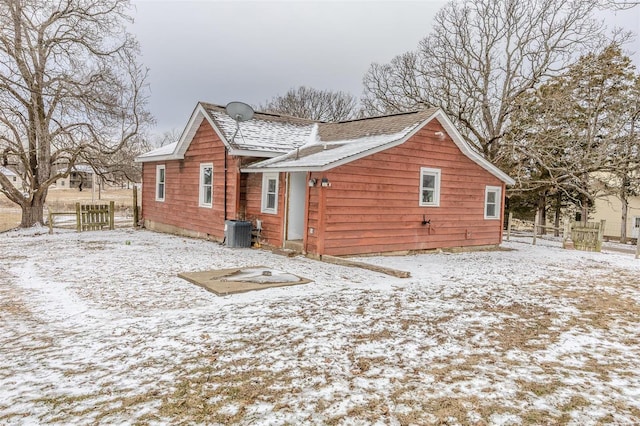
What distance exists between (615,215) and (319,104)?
26.9 metres

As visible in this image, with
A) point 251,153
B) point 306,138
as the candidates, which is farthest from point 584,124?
point 251,153

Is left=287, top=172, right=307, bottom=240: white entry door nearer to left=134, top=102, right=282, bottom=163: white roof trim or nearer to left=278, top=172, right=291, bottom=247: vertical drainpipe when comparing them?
left=278, top=172, right=291, bottom=247: vertical drainpipe

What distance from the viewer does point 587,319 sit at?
599cm

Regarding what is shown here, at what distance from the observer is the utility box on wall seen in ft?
40.7

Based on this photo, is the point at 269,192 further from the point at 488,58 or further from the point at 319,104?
the point at 319,104

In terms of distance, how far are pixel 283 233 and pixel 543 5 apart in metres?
22.9

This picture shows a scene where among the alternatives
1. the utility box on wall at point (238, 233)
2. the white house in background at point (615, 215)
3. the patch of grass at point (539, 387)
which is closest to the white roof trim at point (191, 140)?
the utility box on wall at point (238, 233)

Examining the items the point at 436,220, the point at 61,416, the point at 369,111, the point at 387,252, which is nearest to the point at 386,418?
the point at 61,416

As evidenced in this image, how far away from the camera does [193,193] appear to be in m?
15.1

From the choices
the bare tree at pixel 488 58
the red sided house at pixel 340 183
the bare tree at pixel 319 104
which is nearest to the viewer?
the red sided house at pixel 340 183

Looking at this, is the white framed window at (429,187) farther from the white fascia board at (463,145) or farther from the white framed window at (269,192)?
the white framed window at (269,192)

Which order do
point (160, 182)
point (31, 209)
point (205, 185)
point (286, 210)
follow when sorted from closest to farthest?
point (286, 210) < point (205, 185) < point (160, 182) < point (31, 209)

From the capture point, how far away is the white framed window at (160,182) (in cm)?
1748

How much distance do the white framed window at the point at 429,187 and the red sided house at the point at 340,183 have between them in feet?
0.10
